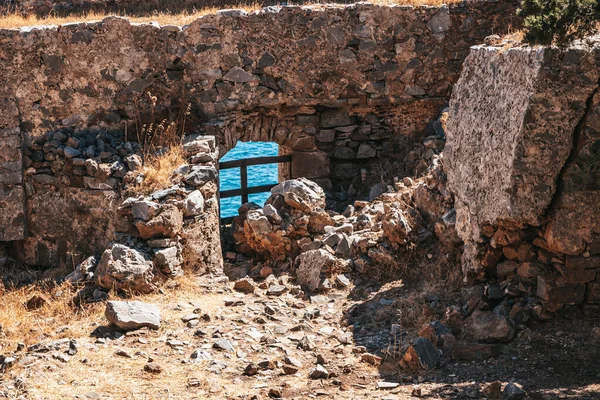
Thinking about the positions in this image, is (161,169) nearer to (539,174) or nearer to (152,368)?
(152,368)

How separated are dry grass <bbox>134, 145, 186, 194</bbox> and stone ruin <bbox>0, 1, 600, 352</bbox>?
15cm

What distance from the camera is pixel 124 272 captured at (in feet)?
25.3

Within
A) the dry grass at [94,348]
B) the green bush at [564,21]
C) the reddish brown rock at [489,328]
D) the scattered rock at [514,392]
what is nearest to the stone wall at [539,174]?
the green bush at [564,21]

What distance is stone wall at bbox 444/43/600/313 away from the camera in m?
6.14

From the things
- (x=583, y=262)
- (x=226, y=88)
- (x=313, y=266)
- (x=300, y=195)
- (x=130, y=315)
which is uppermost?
(x=226, y=88)

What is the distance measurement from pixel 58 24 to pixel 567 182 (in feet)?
23.2

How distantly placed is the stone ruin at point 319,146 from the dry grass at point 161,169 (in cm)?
15

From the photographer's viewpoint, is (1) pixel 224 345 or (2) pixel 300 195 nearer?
(1) pixel 224 345

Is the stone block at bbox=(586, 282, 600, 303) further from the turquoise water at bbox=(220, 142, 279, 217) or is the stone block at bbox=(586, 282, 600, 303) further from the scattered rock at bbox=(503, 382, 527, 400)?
the turquoise water at bbox=(220, 142, 279, 217)

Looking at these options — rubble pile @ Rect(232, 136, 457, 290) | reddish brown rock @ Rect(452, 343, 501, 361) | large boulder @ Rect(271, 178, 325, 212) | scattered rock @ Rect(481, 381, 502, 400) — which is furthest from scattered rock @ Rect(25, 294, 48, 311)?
scattered rock @ Rect(481, 381, 502, 400)

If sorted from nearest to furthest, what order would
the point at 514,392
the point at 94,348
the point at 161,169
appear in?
the point at 514,392 < the point at 94,348 < the point at 161,169

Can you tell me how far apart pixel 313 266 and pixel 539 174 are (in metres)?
2.95

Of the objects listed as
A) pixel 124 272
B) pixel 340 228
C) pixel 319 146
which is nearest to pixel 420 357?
pixel 340 228

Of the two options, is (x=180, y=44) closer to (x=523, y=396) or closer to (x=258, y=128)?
(x=258, y=128)
